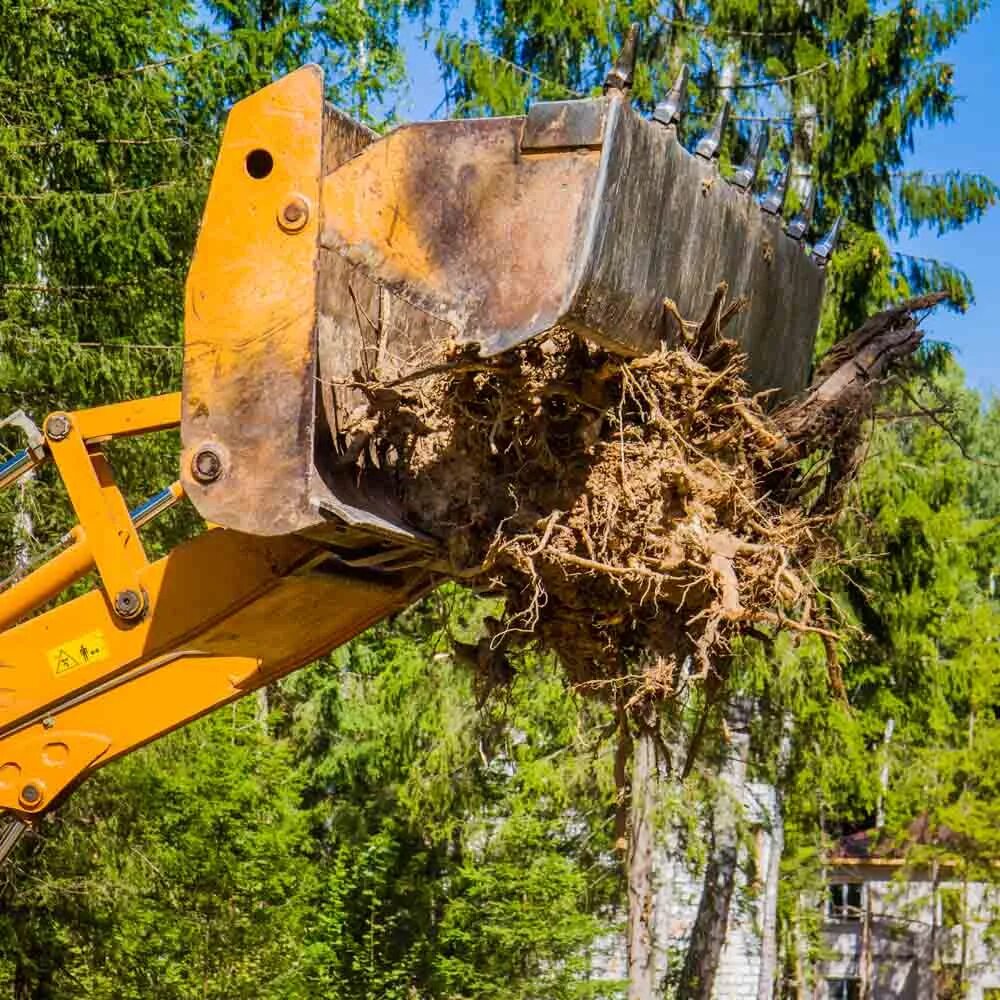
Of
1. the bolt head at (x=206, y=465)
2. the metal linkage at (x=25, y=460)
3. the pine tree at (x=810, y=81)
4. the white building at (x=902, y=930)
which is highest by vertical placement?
the pine tree at (x=810, y=81)

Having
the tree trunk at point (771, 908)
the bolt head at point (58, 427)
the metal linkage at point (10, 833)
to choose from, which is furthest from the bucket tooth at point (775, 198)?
the tree trunk at point (771, 908)

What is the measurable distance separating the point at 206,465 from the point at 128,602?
665mm

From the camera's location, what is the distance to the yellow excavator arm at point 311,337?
13.6 ft

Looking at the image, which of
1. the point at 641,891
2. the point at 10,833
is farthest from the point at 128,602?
the point at 641,891

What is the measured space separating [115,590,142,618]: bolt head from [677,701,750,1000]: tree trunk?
11804 mm

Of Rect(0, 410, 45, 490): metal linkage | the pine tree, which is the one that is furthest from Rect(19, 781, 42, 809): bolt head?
the pine tree

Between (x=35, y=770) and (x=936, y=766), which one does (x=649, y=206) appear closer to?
(x=35, y=770)

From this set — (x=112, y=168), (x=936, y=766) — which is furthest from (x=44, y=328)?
(x=936, y=766)

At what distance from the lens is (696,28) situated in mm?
14734

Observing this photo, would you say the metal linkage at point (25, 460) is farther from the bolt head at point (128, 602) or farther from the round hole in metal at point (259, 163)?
the round hole in metal at point (259, 163)

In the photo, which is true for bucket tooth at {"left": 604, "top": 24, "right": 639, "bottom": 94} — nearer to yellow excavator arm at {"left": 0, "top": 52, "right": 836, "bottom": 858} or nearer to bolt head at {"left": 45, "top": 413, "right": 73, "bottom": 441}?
yellow excavator arm at {"left": 0, "top": 52, "right": 836, "bottom": 858}

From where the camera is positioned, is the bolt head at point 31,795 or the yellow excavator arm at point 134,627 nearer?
the yellow excavator arm at point 134,627

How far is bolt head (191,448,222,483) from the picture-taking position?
4.16 m

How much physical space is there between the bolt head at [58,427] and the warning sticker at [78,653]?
1.69 ft
